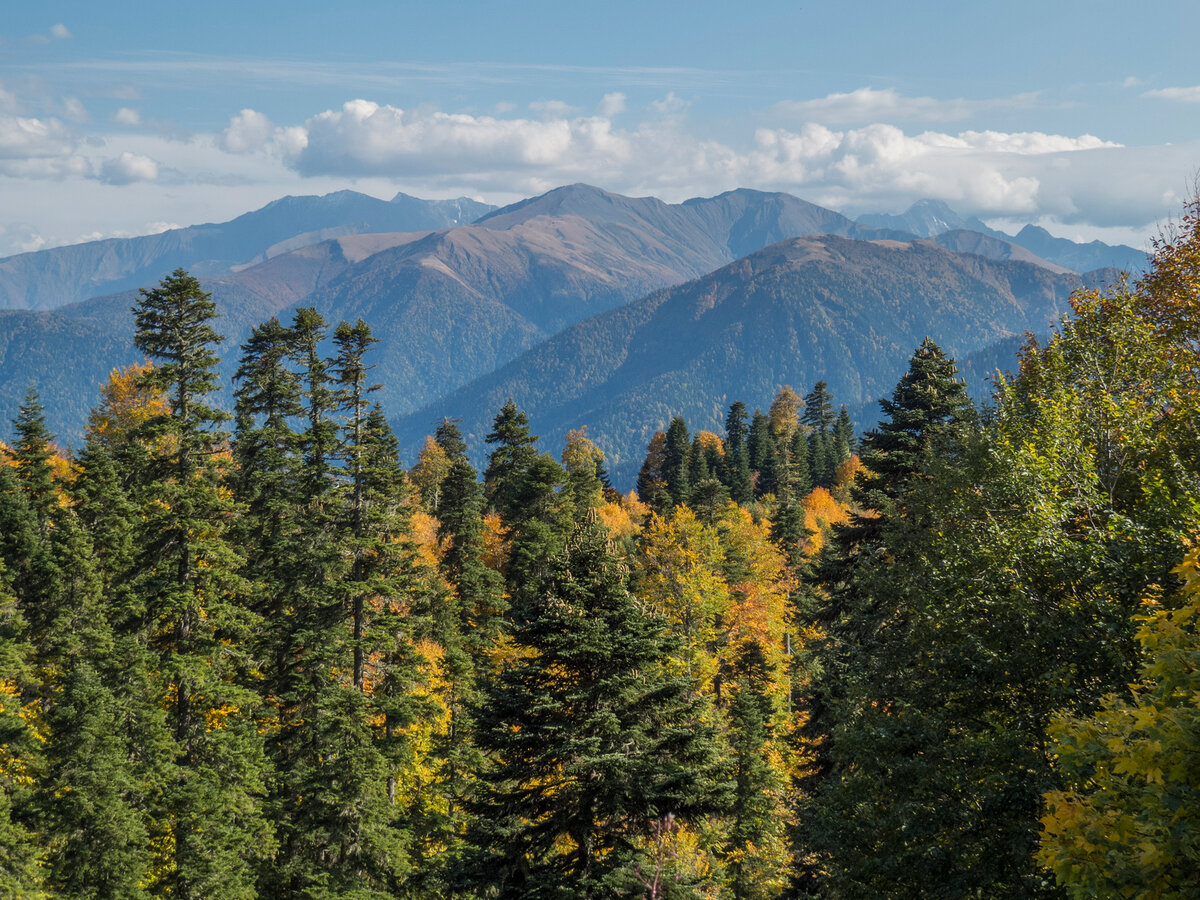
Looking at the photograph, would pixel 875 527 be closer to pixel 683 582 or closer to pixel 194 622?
pixel 683 582

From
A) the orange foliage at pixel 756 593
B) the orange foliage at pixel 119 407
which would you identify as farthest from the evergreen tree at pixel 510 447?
the orange foliage at pixel 119 407

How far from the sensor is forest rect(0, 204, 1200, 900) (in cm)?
1258

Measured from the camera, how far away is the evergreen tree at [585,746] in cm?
1553

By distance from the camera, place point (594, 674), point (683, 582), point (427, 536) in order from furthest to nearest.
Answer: point (427, 536), point (683, 582), point (594, 674)

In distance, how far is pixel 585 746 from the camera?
50.2 ft

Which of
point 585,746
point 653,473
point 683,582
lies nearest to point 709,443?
point 653,473

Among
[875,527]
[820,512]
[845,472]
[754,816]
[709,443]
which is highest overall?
[709,443]

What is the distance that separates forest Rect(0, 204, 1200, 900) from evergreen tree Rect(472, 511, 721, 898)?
2.9 inches

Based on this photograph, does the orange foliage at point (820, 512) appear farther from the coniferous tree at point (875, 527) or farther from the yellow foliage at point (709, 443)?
the coniferous tree at point (875, 527)

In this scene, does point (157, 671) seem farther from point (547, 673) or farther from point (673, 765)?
point (673, 765)

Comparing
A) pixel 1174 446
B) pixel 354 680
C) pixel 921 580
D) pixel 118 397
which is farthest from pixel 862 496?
pixel 118 397

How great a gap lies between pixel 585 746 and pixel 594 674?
177 centimetres

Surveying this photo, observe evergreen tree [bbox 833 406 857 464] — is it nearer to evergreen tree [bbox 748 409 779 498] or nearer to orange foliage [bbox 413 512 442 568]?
evergreen tree [bbox 748 409 779 498]

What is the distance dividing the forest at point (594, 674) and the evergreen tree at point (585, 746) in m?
0.07
